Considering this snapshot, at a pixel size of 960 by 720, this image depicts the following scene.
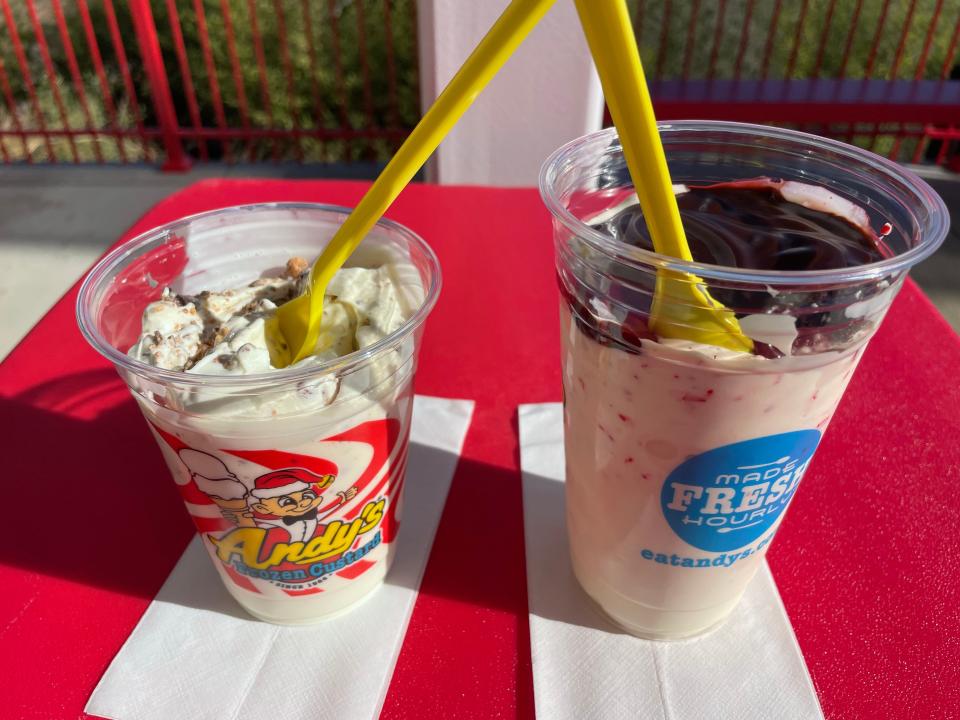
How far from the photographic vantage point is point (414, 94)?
4348 millimetres

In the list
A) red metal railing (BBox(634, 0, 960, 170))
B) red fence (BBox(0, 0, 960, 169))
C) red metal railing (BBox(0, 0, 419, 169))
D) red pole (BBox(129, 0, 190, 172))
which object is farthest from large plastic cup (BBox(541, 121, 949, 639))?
red metal railing (BBox(0, 0, 419, 169))

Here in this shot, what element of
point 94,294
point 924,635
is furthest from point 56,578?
point 924,635

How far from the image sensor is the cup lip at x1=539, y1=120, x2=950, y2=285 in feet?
1.55

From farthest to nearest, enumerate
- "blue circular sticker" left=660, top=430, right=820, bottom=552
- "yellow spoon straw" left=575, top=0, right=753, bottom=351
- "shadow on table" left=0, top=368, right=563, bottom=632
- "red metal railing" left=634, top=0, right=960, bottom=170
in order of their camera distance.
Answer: "red metal railing" left=634, top=0, right=960, bottom=170, "shadow on table" left=0, top=368, right=563, bottom=632, "blue circular sticker" left=660, top=430, right=820, bottom=552, "yellow spoon straw" left=575, top=0, right=753, bottom=351

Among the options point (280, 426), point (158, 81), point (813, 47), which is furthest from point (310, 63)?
point (280, 426)

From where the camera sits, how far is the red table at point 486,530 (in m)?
0.65

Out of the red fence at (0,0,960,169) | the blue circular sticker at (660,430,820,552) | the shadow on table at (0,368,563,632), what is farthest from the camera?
the red fence at (0,0,960,169)

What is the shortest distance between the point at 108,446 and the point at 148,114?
436cm

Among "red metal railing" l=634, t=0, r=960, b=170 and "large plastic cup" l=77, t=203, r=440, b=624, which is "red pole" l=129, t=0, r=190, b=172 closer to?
"red metal railing" l=634, t=0, r=960, b=170

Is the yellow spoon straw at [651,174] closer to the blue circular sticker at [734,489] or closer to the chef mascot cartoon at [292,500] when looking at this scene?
the blue circular sticker at [734,489]

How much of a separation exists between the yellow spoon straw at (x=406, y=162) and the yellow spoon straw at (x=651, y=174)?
5 centimetres

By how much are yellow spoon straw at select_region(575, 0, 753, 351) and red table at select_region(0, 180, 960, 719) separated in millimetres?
352

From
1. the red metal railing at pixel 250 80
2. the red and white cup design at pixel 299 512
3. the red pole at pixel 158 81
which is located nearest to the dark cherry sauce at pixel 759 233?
the red and white cup design at pixel 299 512

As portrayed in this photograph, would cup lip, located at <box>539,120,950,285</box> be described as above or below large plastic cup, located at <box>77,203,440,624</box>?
above
